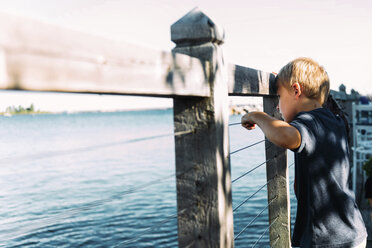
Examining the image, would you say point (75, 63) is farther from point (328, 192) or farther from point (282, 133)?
point (328, 192)

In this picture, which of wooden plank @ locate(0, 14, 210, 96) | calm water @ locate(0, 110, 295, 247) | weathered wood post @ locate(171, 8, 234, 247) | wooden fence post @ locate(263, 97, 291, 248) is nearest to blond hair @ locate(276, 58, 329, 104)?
weathered wood post @ locate(171, 8, 234, 247)

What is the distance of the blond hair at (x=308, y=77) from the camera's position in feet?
6.24

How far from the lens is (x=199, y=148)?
4.98 ft

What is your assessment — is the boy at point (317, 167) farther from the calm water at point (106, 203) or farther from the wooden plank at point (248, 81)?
the calm water at point (106, 203)

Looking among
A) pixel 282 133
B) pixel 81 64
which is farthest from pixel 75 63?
pixel 282 133

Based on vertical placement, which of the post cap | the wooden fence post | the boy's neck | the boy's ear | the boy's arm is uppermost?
the post cap

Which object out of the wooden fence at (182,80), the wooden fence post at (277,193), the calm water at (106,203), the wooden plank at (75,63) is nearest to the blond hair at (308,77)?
the wooden fence at (182,80)

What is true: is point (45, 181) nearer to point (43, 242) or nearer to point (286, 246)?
point (43, 242)

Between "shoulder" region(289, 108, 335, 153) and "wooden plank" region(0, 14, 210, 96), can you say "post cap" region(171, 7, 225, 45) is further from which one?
"shoulder" region(289, 108, 335, 153)

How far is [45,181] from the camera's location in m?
21.8

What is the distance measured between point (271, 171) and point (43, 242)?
33.8ft

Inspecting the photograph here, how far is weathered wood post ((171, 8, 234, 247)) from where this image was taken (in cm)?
151

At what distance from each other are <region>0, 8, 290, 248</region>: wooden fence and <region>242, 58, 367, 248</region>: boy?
0.83 feet

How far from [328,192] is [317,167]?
5.4 inches
